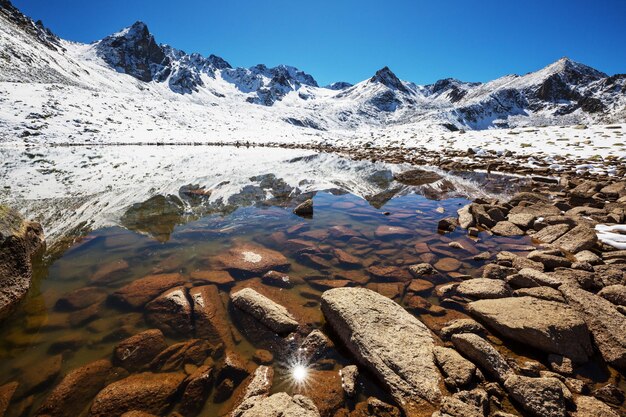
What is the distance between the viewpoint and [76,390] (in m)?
3.50

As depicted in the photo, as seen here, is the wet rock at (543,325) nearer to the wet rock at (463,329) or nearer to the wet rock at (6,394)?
the wet rock at (463,329)

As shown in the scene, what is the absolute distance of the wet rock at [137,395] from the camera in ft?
10.7

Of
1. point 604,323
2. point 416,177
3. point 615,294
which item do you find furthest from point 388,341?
point 416,177

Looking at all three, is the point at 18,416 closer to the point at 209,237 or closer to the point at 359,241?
the point at 209,237

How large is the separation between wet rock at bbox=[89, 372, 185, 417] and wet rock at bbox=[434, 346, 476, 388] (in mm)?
3421

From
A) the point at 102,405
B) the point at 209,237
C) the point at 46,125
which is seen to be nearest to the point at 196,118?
the point at 46,125

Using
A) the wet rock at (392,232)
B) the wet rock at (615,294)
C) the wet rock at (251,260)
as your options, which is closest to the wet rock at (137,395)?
the wet rock at (251,260)

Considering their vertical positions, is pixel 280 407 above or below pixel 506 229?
below

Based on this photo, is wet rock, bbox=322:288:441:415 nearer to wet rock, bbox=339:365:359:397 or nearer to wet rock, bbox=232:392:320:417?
wet rock, bbox=339:365:359:397

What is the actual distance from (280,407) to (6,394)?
3.40 meters

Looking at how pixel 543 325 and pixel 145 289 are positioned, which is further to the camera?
pixel 145 289

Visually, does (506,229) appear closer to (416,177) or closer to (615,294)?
(615,294)

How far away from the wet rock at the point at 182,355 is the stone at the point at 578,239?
8.60 meters

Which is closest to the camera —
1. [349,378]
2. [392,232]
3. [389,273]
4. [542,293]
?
[349,378]
